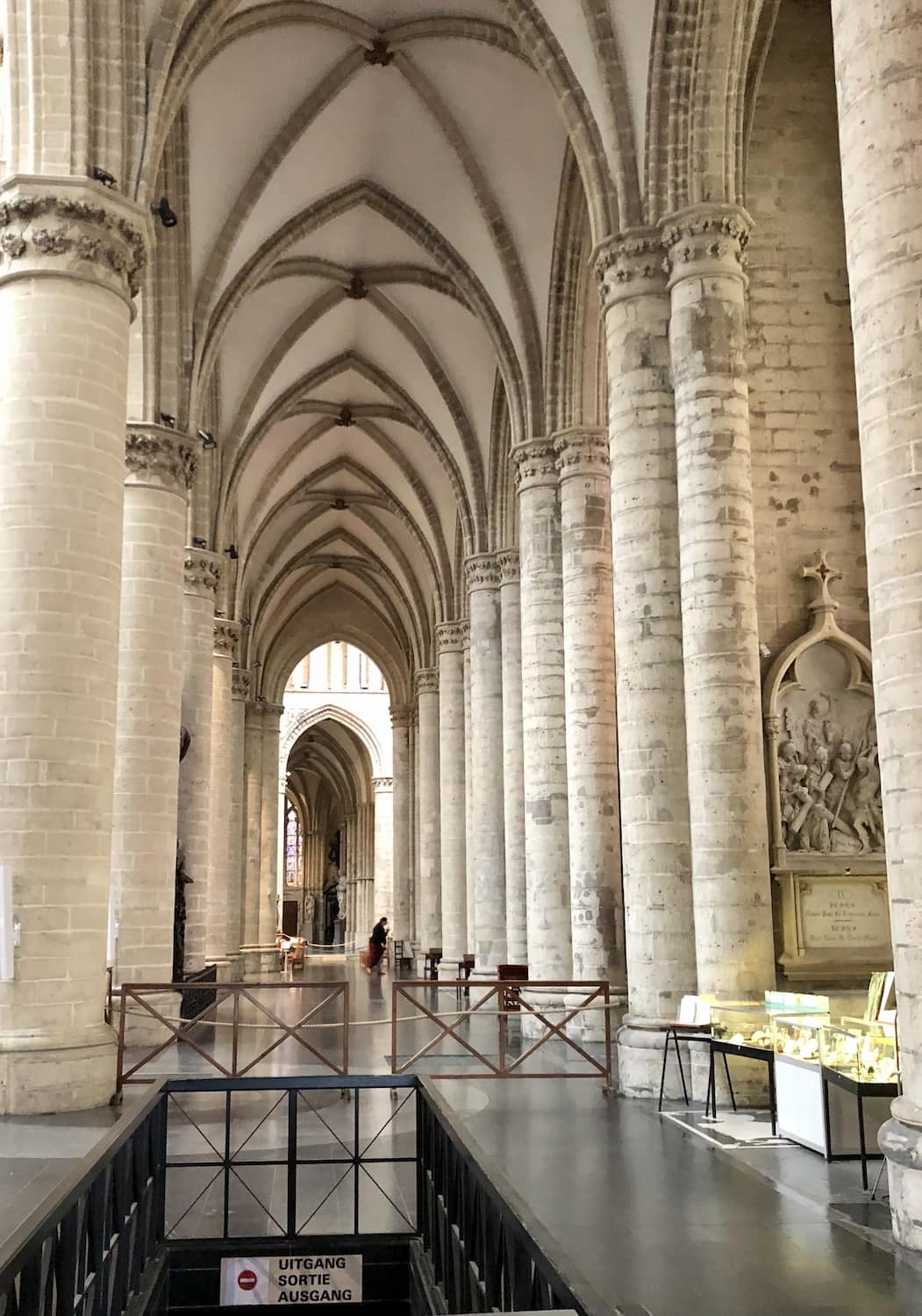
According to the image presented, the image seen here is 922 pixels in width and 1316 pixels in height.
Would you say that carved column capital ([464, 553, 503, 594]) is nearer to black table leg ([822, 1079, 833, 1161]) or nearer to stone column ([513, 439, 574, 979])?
stone column ([513, 439, 574, 979])

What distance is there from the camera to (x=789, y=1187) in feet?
21.1

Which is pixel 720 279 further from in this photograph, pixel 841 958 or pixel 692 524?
pixel 841 958

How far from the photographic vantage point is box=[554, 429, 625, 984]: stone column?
13.4 m

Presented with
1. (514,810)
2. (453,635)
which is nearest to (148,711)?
(514,810)

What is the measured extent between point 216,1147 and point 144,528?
8.14 m

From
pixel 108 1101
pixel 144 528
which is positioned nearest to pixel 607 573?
pixel 144 528

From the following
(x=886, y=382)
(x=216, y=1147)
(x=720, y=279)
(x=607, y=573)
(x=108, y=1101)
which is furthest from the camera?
(x=607, y=573)

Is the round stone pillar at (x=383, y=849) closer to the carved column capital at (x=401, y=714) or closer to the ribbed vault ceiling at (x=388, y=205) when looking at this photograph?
the carved column capital at (x=401, y=714)

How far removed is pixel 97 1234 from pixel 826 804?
7.47 m

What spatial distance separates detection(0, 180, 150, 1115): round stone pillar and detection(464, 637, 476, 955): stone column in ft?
41.2

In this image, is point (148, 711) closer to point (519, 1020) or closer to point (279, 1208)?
point (519, 1020)

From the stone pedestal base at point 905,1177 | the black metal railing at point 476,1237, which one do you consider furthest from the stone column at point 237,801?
the stone pedestal base at point 905,1177

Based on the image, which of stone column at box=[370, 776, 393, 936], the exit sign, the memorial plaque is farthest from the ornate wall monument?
stone column at box=[370, 776, 393, 936]

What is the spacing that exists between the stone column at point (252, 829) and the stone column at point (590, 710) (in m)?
16.8
